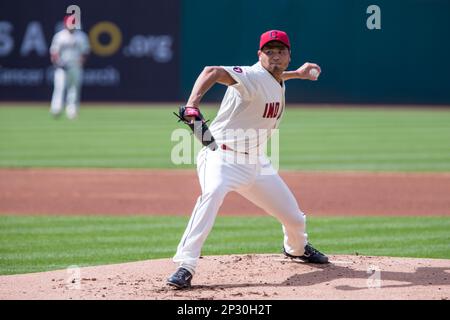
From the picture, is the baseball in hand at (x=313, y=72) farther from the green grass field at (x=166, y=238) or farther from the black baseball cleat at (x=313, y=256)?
the green grass field at (x=166, y=238)

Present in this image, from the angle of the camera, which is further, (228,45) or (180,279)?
(228,45)

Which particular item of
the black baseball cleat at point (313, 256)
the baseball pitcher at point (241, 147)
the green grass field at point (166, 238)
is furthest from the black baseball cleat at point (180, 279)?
the green grass field at point (166, 238)

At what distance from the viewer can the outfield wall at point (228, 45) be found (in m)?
24.4

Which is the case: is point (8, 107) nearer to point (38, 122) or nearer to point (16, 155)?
point (38, 122)

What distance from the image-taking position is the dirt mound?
5.53m

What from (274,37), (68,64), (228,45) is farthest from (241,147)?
(228,45)

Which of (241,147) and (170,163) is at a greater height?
(241,147)

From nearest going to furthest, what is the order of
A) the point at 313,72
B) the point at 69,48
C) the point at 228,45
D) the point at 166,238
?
the point at 313,72
the point at 166,238
the point at 69,48
the point at 228,45

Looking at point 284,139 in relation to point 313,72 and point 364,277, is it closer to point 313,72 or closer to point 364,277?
point 313,72

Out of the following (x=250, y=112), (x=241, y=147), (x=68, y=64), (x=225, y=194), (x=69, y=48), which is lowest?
(x=225, y=194)

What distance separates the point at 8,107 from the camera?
999 inches

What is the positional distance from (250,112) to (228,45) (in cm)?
1933

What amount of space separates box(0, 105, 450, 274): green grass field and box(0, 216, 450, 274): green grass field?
1cm

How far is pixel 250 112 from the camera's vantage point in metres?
5.89
